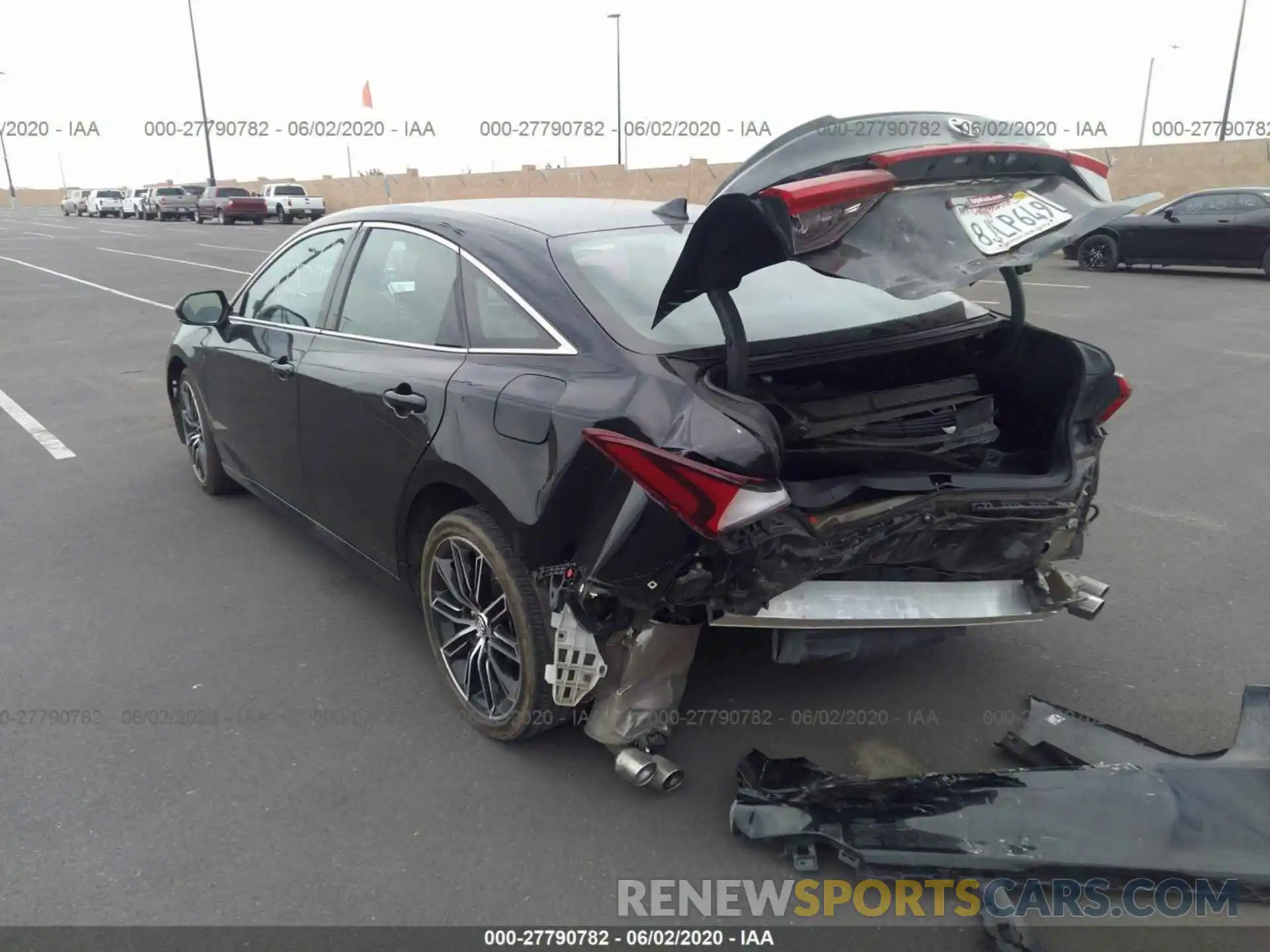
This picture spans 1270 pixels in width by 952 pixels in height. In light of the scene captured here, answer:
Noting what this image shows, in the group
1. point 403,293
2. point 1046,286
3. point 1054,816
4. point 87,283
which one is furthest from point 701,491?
point 87,283

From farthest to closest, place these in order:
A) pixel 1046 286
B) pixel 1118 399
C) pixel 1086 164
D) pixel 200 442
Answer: pixel 1046 286 → pixel 200 442 → pixel 1118 399 → pixel 1086 164

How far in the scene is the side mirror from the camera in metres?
4.63

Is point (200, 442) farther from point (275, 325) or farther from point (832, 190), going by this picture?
point (832, 190)

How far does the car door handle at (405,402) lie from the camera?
3.17 meters

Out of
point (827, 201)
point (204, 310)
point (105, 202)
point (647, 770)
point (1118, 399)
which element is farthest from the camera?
Answer: point (105, 202)

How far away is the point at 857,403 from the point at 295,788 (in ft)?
6.98

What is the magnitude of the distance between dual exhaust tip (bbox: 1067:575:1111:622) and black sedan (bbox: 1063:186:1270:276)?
1415cm

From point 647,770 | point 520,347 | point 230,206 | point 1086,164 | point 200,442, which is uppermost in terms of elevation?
point 1086,164

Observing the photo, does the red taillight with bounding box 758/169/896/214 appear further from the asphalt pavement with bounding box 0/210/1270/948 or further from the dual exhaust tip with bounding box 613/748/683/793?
the asphalt pavement with bounding box 0/210/1270/948

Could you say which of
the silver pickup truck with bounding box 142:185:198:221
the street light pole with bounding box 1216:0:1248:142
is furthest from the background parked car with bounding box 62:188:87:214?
the street light pole with bounding box 1216:0:1248:142

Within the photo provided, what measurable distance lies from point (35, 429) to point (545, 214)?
5331mm

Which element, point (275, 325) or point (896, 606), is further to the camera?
point (275, 325)

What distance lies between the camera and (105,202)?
56344 mm

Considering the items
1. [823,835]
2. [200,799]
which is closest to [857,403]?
[823,835]
